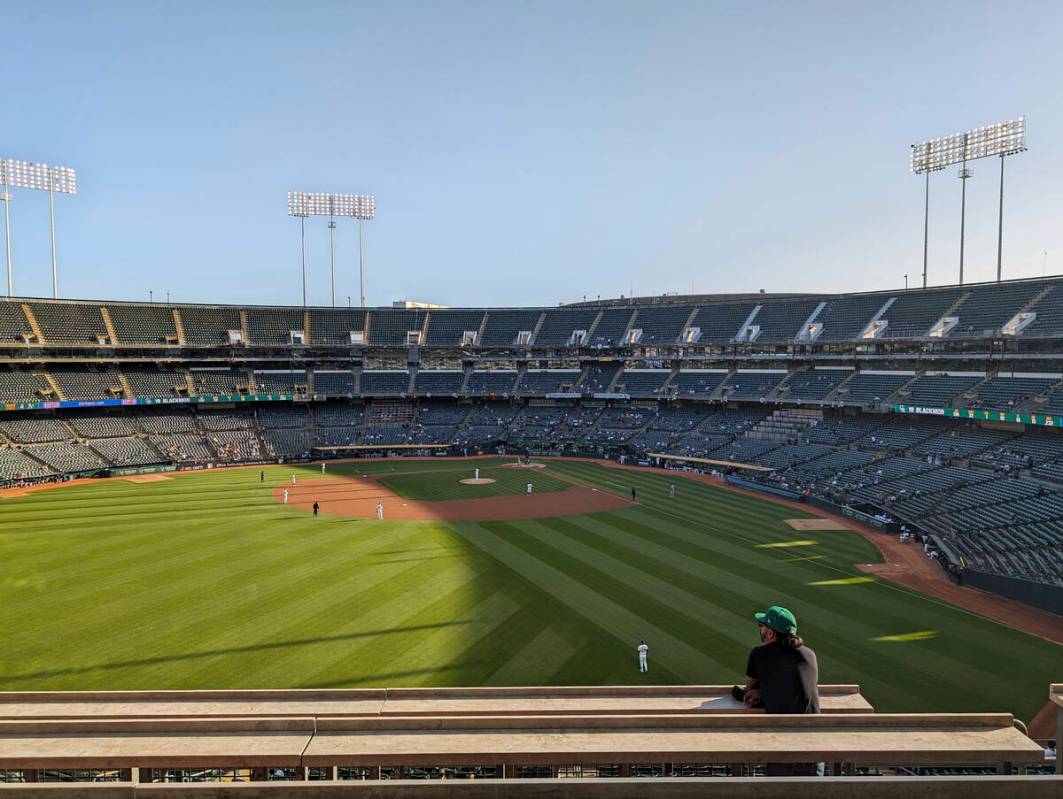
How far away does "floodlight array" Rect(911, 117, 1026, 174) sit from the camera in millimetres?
51406

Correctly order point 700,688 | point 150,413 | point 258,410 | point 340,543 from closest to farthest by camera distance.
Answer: point 700,688
point 340,543
point 150,413
point 258,410

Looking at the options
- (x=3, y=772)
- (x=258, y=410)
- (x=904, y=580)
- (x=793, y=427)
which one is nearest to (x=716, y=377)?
(x=793, y=427)

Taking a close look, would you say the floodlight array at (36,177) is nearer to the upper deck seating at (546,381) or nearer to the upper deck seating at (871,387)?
the upper deck seating at (546,381)

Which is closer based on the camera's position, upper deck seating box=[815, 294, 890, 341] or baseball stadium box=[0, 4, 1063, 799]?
baseball stadium box=[0, 4, 1063, 799]

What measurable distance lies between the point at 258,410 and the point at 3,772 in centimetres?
7360

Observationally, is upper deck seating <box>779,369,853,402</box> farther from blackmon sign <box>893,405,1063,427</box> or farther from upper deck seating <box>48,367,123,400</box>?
upper deck seating <box>48,367,123,400</box>

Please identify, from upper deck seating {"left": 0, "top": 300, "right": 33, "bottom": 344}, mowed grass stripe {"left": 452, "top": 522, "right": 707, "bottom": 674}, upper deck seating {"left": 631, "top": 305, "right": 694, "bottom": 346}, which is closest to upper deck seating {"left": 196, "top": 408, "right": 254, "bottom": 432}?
upper deck seating {"left": 0, "top": 300, "right": 33, "bottom": 344}

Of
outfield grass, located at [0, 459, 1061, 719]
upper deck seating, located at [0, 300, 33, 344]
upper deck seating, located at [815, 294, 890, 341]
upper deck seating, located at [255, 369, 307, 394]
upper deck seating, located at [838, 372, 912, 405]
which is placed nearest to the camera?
outfield grass, located at [0, 459, 1061, 719]

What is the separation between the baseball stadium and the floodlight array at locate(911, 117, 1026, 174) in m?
0.24

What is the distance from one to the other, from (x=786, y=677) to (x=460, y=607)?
1891 centimetres

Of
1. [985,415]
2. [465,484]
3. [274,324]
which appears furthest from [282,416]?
[985,415]

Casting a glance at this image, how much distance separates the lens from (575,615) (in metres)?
22.9

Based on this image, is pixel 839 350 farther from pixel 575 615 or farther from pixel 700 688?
pixel 700 688

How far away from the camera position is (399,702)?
287 inches
